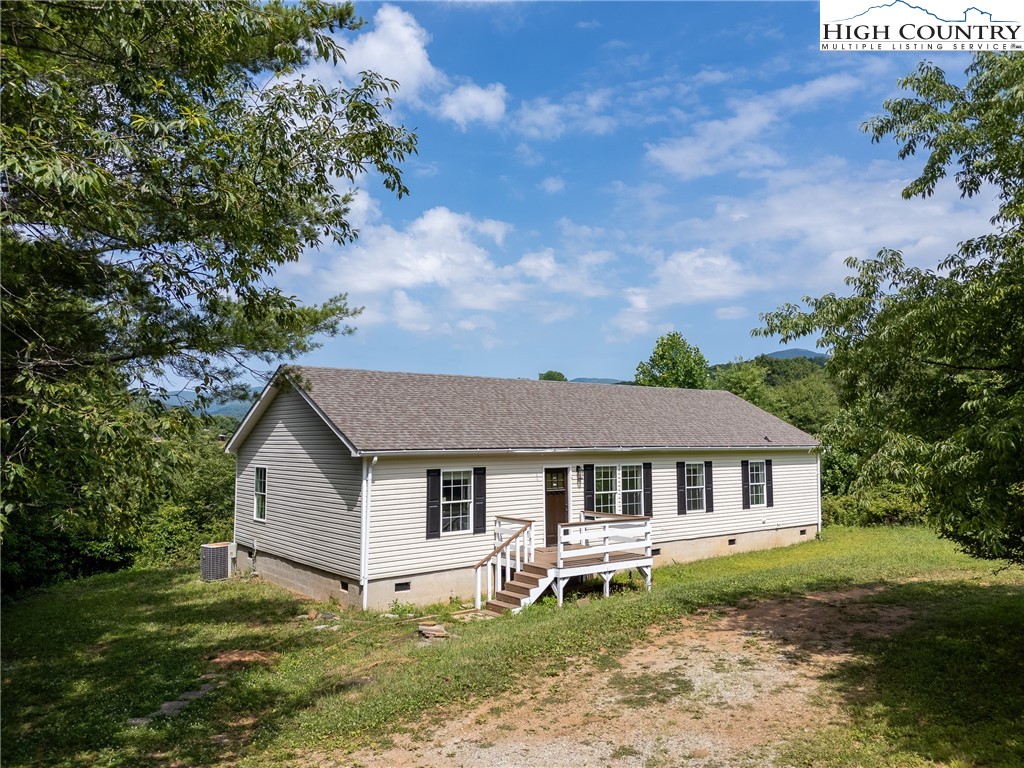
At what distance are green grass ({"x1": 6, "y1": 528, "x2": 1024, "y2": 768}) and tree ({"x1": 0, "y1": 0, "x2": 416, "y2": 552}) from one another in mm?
3616

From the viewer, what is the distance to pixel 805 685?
27.8 feet

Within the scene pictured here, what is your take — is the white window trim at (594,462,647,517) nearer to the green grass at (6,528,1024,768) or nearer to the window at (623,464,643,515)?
the window at (623,464,643,515)

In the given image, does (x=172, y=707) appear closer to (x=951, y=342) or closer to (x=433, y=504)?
(x=433, y=504)

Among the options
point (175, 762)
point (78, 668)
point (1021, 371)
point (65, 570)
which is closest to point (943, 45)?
point (1021, 371)

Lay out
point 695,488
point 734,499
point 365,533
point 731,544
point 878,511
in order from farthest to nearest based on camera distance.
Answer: point 878,511 < point 734,499 < point 731,544 < point 695,488 < point 365,533

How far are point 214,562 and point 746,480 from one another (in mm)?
17110

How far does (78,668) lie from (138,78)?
9.98 meters

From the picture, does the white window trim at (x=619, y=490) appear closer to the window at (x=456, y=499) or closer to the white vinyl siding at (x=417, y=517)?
the white vinyl siding at (x=417, y=517)

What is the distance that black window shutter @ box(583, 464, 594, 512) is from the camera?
18219 millimetres

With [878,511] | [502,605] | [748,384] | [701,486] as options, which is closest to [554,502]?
[502,605]

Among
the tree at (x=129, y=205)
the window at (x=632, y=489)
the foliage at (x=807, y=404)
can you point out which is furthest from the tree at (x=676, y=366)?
the tree at (x=129, y=205)

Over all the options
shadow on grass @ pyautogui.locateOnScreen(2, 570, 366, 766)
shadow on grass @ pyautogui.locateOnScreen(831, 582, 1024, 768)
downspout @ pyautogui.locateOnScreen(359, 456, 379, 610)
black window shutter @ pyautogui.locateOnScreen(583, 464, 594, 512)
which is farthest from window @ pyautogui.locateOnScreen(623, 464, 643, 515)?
shadow on grass @ pyautogui.locateOnScreen(2, 570, 366, 766)

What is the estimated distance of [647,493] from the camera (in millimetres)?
19531

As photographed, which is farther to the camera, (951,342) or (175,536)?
(175,536)
